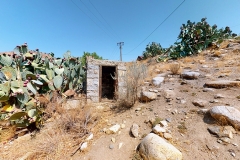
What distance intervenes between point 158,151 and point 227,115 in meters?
1.32

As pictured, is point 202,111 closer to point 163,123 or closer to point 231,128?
point 231,128

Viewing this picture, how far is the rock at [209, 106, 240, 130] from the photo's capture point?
5.41ft

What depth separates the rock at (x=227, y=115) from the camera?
165 centimetres

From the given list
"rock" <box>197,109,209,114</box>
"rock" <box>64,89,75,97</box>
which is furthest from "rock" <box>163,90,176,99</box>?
→ "rock" <box>64,89,75,97</box>

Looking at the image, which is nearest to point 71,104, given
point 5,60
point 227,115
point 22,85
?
point 22,85

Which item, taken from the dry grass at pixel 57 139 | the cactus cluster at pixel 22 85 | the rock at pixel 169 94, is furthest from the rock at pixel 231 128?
the cactus cluster at pixel 22 85

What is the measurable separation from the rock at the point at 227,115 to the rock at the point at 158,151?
3.14 feet

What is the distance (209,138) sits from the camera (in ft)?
5.36

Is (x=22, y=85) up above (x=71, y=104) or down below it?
above

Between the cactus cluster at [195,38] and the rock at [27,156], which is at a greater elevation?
the cactus cluster at [195,38]

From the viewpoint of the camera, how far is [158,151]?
4.80 feet

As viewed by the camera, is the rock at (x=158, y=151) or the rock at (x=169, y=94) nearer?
the rock at (x=158, y=151)

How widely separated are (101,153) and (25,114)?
6.25ft

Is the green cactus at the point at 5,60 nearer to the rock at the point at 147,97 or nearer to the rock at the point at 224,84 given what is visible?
the rock at the point at 147,97
